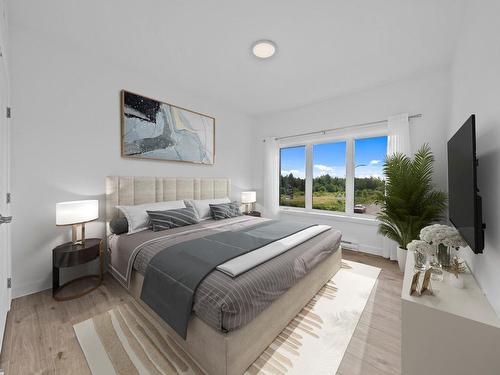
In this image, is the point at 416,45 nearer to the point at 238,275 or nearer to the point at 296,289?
the point at 296,289

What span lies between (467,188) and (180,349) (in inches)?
86.7

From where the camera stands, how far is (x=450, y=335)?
104cm

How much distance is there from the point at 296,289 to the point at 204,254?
86 cm

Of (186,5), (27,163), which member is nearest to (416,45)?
(186,5)

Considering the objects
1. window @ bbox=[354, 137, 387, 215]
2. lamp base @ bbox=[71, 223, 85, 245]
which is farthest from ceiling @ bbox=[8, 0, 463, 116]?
lamp base @ bbox=[71, 223, 85, 245]

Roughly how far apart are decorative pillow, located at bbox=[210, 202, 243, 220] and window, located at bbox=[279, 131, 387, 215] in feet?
5.07

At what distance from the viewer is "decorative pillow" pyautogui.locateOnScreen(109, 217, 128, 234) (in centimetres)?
229

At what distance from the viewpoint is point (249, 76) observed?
2904 mm

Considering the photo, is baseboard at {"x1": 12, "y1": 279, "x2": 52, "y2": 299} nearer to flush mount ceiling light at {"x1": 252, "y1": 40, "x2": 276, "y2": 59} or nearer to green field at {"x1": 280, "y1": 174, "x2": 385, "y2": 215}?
flush mount ceiling light at {"x1": 252, "y1": 40, "x2": 276, "y2": 59}

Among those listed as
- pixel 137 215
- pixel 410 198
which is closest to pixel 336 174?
pixel 410 198

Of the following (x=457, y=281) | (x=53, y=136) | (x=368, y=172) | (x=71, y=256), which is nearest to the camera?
(x=457, y=281)

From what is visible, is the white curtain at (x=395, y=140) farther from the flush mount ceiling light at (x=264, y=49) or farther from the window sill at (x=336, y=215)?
the flush mount ceiling light at (x=264, y=49)

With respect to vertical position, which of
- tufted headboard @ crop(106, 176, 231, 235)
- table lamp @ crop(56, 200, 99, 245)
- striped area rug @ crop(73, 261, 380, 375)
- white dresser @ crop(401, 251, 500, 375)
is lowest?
striped area rug @ crop(73, 261, 380, 375)

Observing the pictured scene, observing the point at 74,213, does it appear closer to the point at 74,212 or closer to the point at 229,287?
the point at 74,212
